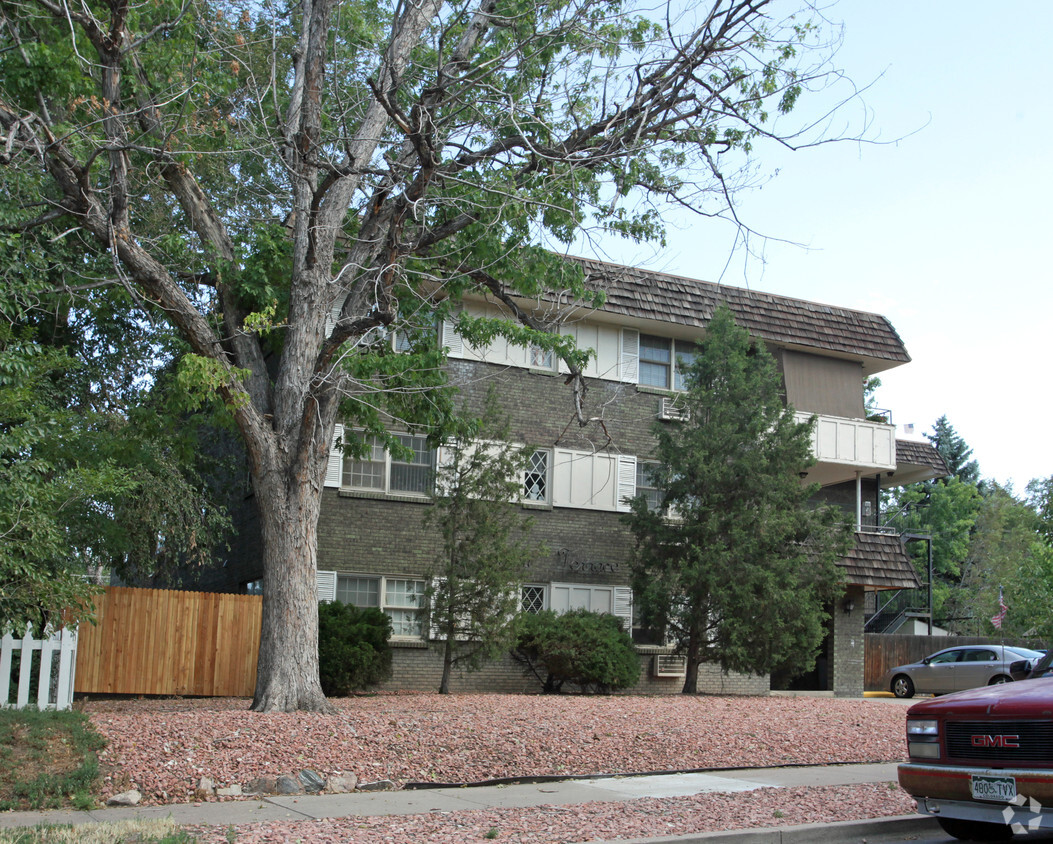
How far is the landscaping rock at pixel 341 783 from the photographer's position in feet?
29.1

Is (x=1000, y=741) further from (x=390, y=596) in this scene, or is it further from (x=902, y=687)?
(x=902, y=687)

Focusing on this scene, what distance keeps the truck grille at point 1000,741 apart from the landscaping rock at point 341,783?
489cm

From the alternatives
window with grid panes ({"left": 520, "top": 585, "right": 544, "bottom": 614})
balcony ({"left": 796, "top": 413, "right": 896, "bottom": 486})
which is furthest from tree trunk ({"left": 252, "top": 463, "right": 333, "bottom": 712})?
balcony ({"left": 796, "top": 413, "right": 896, "bottom": 486})

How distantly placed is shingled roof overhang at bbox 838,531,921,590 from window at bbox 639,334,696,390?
220 inches

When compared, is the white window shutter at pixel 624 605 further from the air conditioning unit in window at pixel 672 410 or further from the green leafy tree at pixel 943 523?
the green leafy tree at pixel 943 523

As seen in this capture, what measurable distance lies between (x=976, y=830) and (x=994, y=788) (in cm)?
105

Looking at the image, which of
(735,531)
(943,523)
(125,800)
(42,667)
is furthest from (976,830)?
(943,523)

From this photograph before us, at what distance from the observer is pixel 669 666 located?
73.2 ft

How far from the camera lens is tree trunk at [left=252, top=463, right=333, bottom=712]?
11.5m

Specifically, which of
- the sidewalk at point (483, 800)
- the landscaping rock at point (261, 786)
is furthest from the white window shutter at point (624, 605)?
the landscaping rock at point (261, 786)

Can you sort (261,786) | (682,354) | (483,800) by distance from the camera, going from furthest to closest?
(682,354)
(261,786)
(483,800)

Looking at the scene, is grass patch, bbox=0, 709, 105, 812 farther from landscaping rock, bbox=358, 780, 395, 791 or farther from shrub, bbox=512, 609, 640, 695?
shrub, bbox=512, 609, 640, 695

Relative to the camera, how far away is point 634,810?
8.01 metres

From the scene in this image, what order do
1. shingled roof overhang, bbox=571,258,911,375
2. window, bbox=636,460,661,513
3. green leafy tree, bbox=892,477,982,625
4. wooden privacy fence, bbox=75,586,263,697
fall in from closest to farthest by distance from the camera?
1. wooden privacy fence, bbox=75,586,263,697
2. shingled roof overhang, bbox=571,258,911,375
3. window, bbox=636,460,661,513
4. green leafy tree, bbox=892,477,982,625
